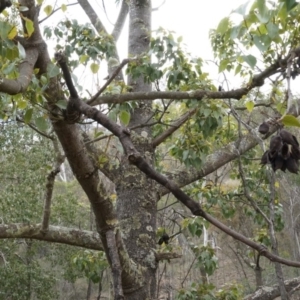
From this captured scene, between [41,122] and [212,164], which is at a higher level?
[212,164]

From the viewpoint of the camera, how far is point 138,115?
2.66 m

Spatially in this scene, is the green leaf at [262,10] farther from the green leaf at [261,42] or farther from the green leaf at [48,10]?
the green leaf at [48,10]

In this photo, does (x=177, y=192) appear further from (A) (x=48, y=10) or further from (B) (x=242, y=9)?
(A) (x=48, y=10)

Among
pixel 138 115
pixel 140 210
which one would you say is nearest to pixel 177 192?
pixel 140 210

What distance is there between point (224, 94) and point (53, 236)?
116 cm

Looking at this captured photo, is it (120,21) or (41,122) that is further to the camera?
(120,21)

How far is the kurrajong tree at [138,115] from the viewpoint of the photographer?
1.01 meters

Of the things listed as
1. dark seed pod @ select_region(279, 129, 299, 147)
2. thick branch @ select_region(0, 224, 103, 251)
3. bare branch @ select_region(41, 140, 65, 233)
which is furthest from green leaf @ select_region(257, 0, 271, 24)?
thick branch @ select_region(0, 224, 103, 251)

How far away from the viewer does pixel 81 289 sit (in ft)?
49.8

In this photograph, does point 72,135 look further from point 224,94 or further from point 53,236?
point 53,236

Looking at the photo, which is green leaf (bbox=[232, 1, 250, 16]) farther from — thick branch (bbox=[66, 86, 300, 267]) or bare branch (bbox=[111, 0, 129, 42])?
bare branch (bbox=[111, 0, 129, 42])

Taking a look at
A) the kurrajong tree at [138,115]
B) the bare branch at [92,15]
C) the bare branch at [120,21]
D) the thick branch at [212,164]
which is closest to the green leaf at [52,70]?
the kurrajong tree at [138,115]

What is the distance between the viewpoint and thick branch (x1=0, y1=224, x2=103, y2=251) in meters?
2.11

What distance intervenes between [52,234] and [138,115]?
2.86 ft
